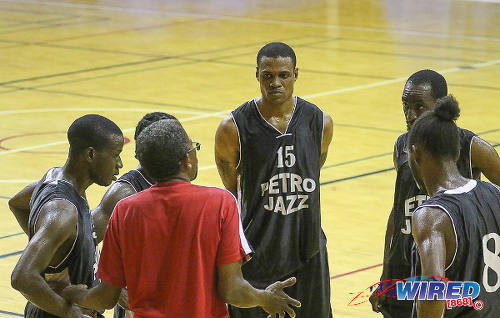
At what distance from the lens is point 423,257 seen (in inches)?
148

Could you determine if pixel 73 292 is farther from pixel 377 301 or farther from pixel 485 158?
pixel 485 158

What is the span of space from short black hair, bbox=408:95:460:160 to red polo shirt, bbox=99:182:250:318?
30.0 inches

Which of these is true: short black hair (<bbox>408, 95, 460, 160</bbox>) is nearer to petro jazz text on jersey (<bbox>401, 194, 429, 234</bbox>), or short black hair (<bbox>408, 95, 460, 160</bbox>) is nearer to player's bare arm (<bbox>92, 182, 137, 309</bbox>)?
petro jazz text on jersey (<bbox>401, 194, 429, 234</bbox>)

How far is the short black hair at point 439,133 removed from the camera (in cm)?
397

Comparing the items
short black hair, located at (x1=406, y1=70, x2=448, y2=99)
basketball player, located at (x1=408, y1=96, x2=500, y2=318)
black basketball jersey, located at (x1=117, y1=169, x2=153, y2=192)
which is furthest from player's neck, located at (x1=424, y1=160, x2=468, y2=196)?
black basketball jersey, located at (x1=117, y1=169, x2=153, y2=192)

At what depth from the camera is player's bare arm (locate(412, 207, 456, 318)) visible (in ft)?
12.3

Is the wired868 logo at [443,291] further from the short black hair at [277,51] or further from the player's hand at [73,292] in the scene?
the short black hair at [277,51]

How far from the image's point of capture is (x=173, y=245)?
382 centimetres

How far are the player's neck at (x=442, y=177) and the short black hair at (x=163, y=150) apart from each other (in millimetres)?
924

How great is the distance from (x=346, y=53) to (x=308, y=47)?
91 centimetres

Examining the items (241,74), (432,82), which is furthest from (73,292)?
(241,74)

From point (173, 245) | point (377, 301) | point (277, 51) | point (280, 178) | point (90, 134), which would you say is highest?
point (277, 51)

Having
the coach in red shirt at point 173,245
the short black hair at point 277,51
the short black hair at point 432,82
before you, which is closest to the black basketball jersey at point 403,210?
the short black hair at point 432,82

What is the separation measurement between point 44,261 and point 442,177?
5.08 feet
